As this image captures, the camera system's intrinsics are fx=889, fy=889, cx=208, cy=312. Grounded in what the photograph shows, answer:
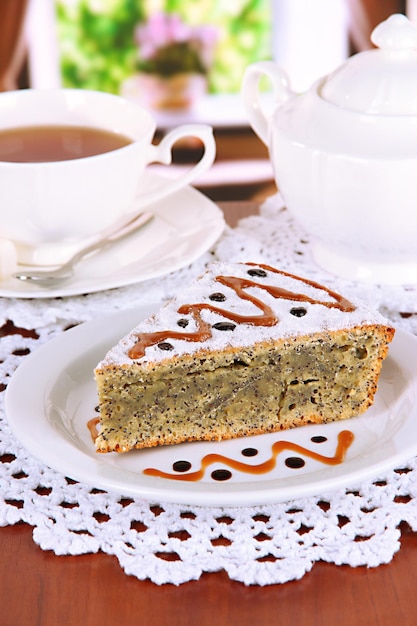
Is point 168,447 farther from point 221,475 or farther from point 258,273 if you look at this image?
point 258,273

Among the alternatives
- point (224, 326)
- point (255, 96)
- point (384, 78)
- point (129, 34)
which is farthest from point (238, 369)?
point (129, 34)

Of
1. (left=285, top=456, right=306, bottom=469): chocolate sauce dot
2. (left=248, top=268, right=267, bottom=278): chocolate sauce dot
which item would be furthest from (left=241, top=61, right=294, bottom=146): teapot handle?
(left=285, top=456, right=306, bottom=469): chocolate sauce dot

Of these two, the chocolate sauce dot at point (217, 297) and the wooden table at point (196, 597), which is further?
the chocolate sauce dot at point (217, 297)

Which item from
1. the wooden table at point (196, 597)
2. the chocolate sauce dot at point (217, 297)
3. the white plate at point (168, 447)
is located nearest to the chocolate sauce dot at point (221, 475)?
the white plate at point (168, 447)

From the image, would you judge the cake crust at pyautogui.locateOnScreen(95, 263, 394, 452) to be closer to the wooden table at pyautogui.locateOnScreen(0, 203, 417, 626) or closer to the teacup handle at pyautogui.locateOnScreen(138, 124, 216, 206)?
the wooden table at pyautogui.locateOnScreen(0, 203, 417, 626)

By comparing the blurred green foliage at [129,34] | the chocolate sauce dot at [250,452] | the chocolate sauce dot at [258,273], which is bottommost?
the blurred green foliage at [129,34]

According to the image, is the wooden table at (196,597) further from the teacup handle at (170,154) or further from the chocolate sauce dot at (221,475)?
the teacup handle at (170,154)
